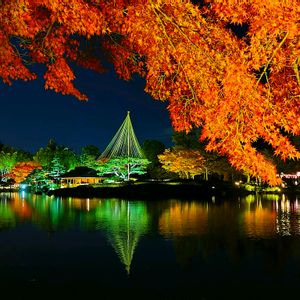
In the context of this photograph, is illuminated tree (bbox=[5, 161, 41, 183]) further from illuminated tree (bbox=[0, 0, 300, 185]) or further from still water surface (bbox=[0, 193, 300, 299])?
illuminated tree (bbox=[0, 0, 300, 185])

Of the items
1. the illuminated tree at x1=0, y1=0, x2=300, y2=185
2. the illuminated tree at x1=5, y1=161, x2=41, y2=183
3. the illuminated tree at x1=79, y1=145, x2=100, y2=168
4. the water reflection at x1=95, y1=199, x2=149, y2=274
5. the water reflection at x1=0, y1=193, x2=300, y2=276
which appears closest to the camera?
the illuminated tree at x1=0, y1=0, x2=300, y2=185

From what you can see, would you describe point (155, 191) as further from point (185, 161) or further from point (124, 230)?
point (124, 230)

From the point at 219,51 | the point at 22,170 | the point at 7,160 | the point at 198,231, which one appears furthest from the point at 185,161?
the point at 219,51

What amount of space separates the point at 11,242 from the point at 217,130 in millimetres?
13799

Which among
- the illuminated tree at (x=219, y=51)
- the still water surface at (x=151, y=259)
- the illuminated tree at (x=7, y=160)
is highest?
the illuminated tree at (x=7, y=160)

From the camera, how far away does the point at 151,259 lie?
14.3m

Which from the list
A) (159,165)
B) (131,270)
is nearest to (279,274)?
(131,270)

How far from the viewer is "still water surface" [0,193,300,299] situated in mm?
10969

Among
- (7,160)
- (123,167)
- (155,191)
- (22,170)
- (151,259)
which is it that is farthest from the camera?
(7,160)

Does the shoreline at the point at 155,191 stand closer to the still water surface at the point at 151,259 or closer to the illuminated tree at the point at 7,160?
the still water surface at the point at 151,259

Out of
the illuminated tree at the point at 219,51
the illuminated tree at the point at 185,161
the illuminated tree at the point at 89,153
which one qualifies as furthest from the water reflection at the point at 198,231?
the illuminated tree at the point at 89,153

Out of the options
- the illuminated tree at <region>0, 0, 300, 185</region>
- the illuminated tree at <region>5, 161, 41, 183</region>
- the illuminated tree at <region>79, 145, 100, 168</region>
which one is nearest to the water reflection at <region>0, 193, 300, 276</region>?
the illuminated tree at <region>0, 0, 300, 185</region>

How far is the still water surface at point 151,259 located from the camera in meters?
11.0

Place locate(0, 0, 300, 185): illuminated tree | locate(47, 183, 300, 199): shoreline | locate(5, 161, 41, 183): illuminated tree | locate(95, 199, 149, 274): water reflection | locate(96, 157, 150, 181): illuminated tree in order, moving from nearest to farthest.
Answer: locate(0, 0, 300, 185): illuminated tree < locate(95, 199, 149, 274): water reflection < locate(47, 183, 300, 199): shoreline < locate(96, 157, 150, 181): illuminated tree < locate(5, 161, 41, 183): illuminated tree
